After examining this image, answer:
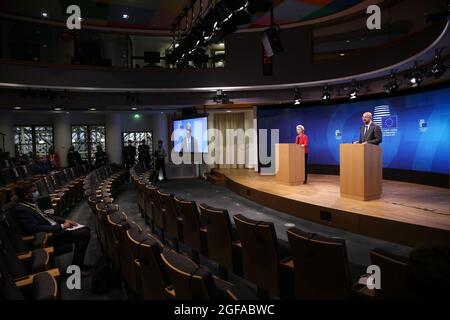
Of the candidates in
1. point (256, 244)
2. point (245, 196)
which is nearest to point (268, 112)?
point (245, 196)

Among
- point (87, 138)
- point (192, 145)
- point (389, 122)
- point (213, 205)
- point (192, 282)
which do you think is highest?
point (389, 122)

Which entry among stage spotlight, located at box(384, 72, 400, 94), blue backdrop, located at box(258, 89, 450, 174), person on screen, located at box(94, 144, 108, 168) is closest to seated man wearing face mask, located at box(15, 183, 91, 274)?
stage spotlight, located at box(384, 72, 400, 94)

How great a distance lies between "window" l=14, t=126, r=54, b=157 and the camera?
46.8ft

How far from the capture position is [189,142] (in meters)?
11.5

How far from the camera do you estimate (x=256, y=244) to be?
265cm

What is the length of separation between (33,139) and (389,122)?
13.9 m

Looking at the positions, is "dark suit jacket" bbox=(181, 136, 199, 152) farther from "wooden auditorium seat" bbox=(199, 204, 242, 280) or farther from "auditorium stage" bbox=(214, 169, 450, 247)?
"wooden auditorium seat" bbox=(199, 204, 242, 280)

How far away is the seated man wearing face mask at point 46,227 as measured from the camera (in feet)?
11.5

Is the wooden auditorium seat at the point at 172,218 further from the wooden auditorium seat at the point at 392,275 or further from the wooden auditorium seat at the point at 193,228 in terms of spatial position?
the wooden auditorium seat at the point at 392,275

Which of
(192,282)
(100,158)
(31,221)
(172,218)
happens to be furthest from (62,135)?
(192,282)

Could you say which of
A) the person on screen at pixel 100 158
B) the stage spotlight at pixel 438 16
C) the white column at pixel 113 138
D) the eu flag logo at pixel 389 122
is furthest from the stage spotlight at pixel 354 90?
the white column at pixel 113 138

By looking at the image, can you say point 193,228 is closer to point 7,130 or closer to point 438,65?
point 438,65
